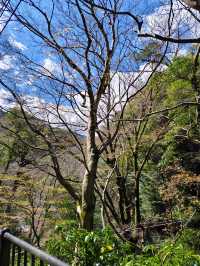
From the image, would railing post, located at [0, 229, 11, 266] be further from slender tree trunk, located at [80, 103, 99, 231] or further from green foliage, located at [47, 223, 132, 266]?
slender tree trunk, located at [80, 103, 99, 231]

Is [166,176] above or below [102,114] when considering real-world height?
below

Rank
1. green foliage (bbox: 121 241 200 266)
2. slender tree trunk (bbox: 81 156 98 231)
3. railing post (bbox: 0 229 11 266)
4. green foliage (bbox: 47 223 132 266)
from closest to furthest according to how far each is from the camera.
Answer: railing post (bbox: 0 229 11 266)
green foliage (bbox: 121 241 200 266)
green foliage (bbox: 47 223 132 266)
slender tree trunk (bbox: 81 156 98 231)

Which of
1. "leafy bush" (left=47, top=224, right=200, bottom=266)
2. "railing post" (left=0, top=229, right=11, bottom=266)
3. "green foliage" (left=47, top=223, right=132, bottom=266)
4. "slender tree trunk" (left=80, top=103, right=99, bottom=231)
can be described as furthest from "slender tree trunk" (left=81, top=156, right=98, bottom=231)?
"railing post" (left=0, top=229, right=11, bottom=266)

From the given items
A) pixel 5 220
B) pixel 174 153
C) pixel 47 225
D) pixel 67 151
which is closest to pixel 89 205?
pixel 67 151

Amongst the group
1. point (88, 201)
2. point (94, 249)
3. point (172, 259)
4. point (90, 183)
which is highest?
point (90, 183)

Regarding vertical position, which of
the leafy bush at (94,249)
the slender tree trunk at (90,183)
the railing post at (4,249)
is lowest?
the leafy bush at (94,249)

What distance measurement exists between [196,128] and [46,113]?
521 cm

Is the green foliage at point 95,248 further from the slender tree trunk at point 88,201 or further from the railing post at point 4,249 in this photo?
the slender tree trunk at point 88,201

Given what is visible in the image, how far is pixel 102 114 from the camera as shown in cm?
1165

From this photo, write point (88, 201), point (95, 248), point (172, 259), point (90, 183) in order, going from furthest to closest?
point (90, 183)
point (88, 201)
point (95, 248)
point (172, 259)

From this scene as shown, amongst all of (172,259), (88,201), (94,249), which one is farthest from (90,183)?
(172,259)

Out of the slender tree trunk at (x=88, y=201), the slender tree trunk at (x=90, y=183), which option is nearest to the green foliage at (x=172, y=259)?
the slender tree trunk at (x=90, y=183)

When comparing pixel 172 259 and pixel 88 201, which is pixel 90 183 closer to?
pixel 88 201

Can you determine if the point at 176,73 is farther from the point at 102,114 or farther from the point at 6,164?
the point at 6,164
